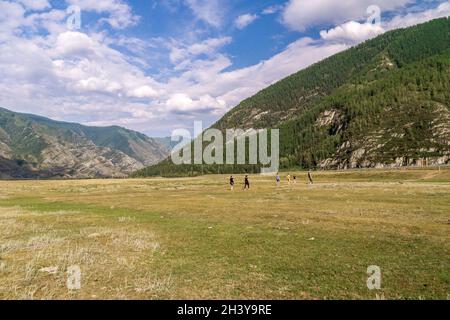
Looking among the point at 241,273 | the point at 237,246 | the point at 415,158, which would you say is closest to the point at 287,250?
the point at 237,246

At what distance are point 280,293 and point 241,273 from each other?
281cm

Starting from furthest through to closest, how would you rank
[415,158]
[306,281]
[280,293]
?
[415,158] → [306,281] → [280,293]

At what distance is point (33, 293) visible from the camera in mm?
12664

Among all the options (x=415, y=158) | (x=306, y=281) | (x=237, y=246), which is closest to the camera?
(x=306, y=281)
